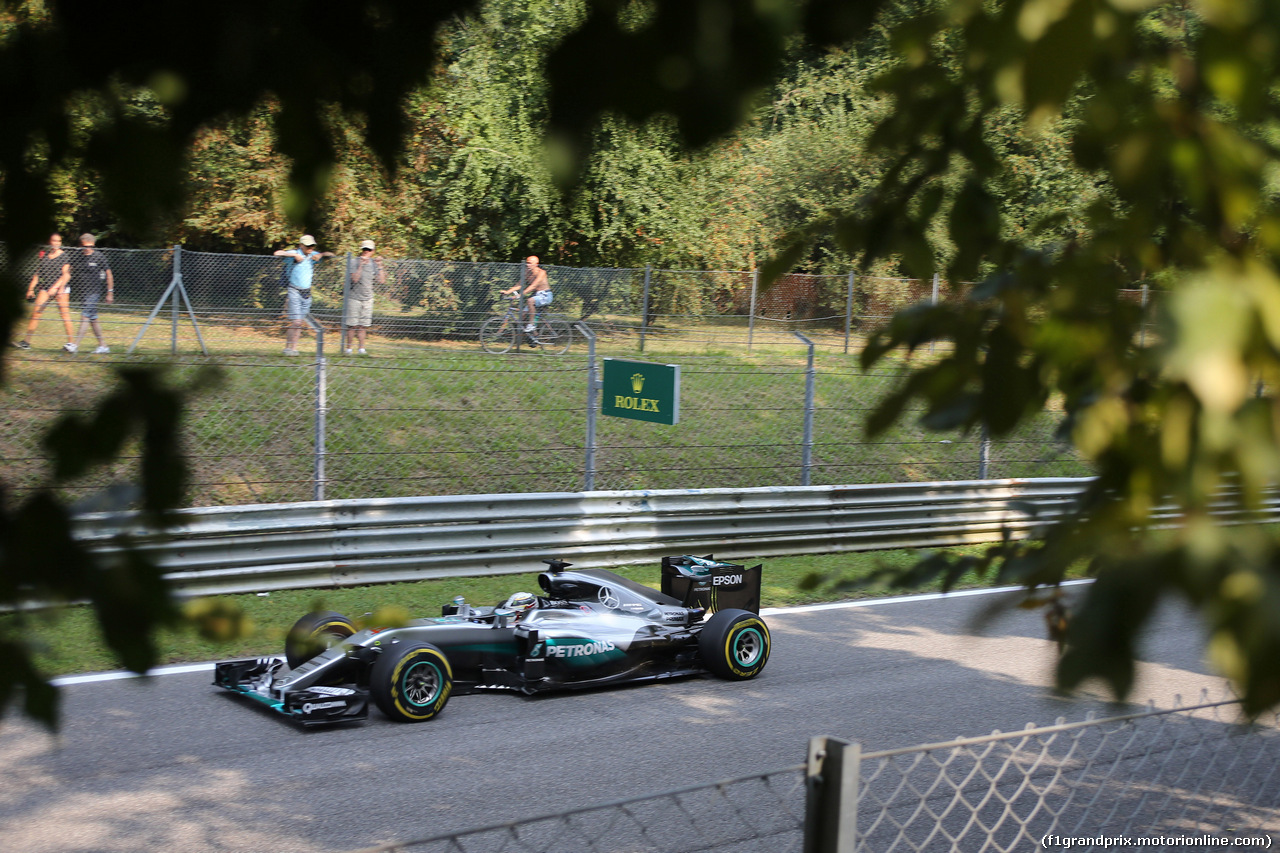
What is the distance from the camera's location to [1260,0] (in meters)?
1.06

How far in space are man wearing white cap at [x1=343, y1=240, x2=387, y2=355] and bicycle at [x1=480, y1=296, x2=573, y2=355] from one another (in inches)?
56.8

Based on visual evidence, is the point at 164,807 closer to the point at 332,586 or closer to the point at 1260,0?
the point at 332,586

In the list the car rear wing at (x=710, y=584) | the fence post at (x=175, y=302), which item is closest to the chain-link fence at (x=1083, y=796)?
the car rear wing at (x=710, y=584)

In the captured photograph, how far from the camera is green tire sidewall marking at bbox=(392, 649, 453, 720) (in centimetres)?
673

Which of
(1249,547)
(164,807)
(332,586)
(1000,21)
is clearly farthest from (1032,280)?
(332,586)

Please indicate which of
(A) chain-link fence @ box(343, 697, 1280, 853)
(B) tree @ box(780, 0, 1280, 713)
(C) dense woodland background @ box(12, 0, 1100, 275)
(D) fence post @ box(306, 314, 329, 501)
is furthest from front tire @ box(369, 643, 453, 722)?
(C) dense woodland background @ box(12, 0, 1100, 275)

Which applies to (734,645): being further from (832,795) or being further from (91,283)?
(91,283)

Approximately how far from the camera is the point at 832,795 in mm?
2207

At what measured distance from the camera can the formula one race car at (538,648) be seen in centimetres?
673

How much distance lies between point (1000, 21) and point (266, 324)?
12485 mm

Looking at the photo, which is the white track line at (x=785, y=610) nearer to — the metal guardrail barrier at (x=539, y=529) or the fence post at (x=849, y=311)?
the metal guardrail barrier at (x=539, y=529)

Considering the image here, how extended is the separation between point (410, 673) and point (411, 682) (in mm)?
59

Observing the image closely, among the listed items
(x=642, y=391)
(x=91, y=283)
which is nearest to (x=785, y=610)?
(x=642, y=391)

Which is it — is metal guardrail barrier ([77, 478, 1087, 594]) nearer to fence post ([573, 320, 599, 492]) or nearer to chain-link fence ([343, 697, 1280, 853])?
fence post ([573, 320, 599, 492])
